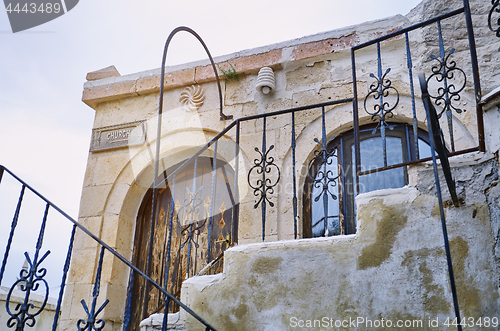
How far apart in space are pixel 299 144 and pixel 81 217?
255cm

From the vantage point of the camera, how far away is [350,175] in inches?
171

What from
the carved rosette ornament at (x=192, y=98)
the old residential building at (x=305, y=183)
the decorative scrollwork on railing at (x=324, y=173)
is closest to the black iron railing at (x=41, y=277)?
the old residential building at (x=305, y=183)

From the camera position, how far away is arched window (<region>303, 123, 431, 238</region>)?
13.6ft

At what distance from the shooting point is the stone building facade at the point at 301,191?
2297 millimetres

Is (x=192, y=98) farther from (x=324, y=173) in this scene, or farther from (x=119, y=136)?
(x=324, y=173)

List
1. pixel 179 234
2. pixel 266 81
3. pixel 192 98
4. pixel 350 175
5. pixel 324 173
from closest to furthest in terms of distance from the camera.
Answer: pixel 324 173 < pixel 350 175 < pixel 266 81 < pixel 179 234 < pixel 192 98

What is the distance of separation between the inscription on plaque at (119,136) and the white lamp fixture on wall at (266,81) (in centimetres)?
147

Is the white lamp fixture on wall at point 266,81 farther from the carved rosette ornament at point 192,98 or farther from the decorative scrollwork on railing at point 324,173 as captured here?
the decorative scrollwork on railing at point 324,173

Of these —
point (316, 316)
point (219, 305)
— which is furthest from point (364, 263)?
point (219, 305)

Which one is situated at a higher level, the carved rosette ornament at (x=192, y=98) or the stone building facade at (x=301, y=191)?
the carved rosette ornament at (x=192, y=98)

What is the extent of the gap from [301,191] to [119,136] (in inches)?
90.2

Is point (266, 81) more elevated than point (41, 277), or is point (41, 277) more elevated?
point (266, 81)

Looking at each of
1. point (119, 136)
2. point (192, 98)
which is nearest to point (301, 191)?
point (192, 98)

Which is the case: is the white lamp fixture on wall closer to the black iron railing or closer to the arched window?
the arched window
